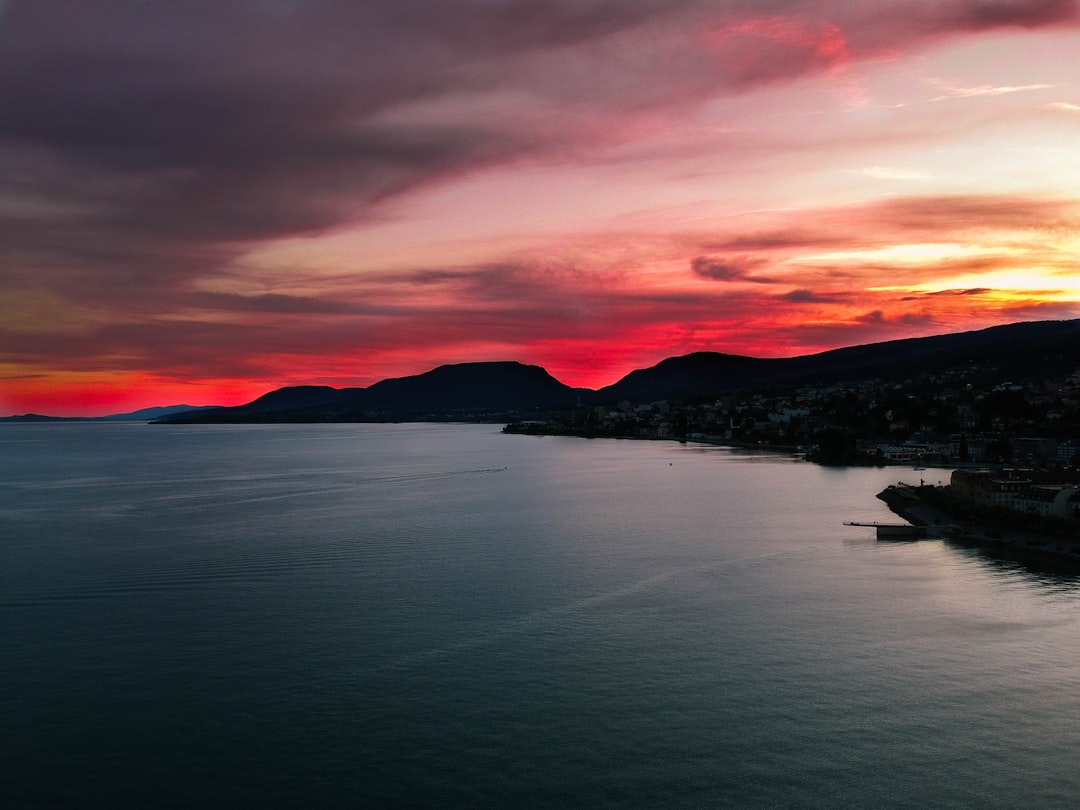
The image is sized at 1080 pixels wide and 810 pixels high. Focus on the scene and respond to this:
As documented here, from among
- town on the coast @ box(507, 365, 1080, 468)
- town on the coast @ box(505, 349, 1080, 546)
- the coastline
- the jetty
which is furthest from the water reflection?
town on the coast @ box(507, 365, 1080, 468)

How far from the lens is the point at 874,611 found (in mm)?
14703

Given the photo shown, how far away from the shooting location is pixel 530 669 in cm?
1148

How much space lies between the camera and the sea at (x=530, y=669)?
330 inches

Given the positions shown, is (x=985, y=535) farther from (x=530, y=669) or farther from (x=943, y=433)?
(x=943, y=433)

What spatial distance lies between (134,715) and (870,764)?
849cm

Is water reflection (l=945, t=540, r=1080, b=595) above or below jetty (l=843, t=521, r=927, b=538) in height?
below

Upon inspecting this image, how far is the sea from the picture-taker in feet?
27.5

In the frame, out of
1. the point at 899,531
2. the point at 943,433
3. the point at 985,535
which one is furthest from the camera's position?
the point at 943,433

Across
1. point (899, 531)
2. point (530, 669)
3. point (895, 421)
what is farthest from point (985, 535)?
point (895, 421)

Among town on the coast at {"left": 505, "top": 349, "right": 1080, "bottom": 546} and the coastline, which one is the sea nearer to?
the coastline

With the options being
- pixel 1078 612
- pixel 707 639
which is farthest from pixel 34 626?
pixel 1078 612

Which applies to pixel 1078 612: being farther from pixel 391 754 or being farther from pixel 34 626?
pixel 34 626

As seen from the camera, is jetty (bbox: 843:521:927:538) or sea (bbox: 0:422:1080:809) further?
jetty (bbox: 843:521:927:538)

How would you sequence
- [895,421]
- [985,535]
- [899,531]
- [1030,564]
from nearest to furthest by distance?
[1030,564], [985,535], [899,531], [895,421]
